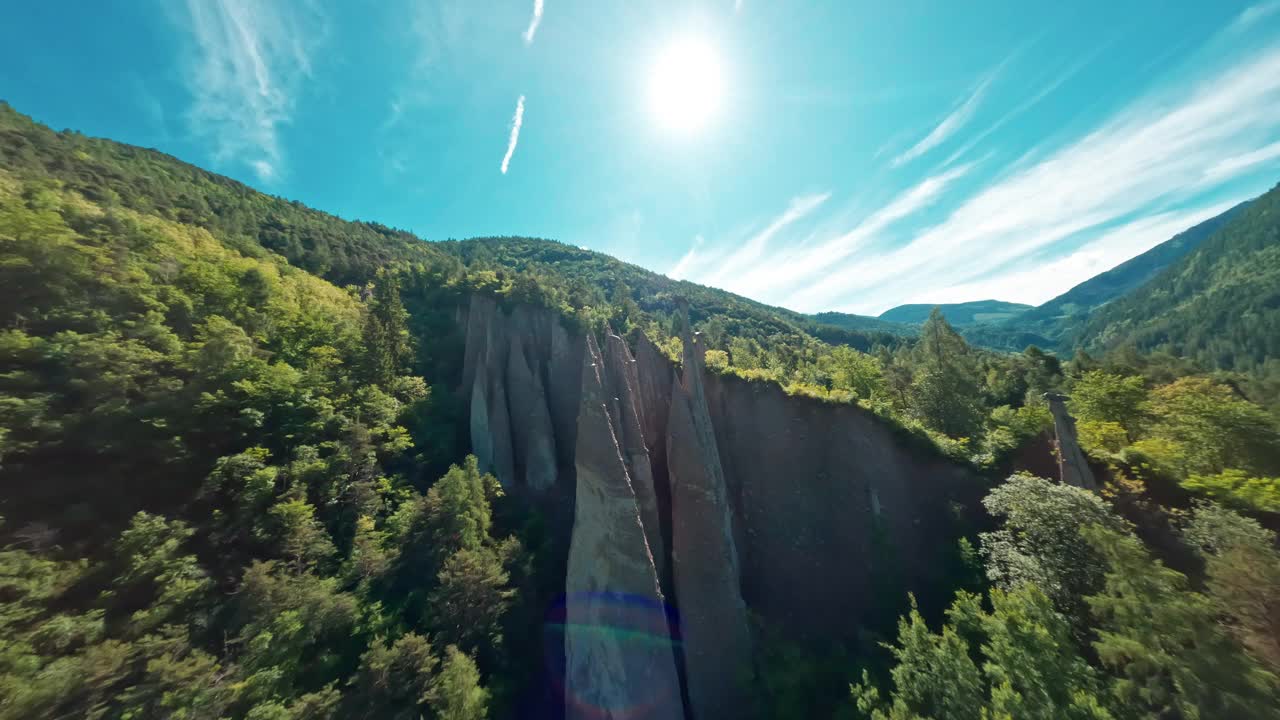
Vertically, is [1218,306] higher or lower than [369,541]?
higher

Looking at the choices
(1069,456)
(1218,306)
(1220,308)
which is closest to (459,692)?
(1069,456)

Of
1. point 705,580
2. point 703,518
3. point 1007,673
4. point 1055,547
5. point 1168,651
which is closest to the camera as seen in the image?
point 1168,651

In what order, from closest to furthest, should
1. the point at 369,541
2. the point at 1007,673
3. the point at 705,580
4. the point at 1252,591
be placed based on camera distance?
1. the point at 1252,591
2. the point at 1007,673
3. the point at 705,580
4. the point at 369,541

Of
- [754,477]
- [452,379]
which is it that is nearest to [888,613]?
[754,477]

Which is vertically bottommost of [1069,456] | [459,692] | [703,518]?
[459,692]

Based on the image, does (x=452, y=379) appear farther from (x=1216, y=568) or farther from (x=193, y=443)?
(x=1216, y=568)

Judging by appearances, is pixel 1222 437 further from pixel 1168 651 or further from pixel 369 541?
pixel 369 541

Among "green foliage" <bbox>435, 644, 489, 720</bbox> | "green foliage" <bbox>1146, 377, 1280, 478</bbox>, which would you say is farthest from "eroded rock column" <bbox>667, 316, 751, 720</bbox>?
"green foliage" <bbox>1146, 377, 1280, 478</bbox>

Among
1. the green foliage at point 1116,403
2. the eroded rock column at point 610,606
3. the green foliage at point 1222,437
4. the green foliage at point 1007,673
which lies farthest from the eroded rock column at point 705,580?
the green foliage at point 1116,403
